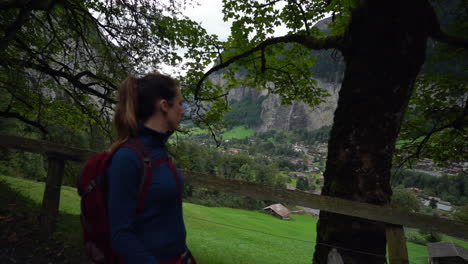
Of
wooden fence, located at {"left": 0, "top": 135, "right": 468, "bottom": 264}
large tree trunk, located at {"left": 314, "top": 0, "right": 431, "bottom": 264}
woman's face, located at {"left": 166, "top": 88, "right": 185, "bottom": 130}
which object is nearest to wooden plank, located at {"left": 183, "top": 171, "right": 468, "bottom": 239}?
wooden fence, located at {"left": 0, "top": 135, "right": 468, "bottom": 264}

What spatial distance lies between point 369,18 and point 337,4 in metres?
2.05

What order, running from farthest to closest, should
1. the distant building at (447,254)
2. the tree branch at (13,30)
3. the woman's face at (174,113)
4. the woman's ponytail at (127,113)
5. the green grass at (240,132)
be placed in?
the green grass at (240,132)
the distant building at (447,254)
the tree branch at (13,30)
the woman's face at (174,113)
the woman's ponytail at (127,113)

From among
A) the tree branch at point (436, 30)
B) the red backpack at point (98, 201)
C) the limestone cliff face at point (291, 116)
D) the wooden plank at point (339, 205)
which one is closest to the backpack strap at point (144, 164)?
the red backpack at point (98, 201)

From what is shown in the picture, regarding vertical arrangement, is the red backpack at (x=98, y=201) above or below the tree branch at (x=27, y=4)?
below

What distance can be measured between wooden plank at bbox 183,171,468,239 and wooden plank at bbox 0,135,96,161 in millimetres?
1304

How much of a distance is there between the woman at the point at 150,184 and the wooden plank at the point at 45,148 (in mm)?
1768

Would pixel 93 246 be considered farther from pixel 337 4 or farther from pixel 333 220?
pixel 337 4

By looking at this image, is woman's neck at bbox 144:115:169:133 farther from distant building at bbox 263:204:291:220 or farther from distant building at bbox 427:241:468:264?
distant building at bbox 263:204:291:220

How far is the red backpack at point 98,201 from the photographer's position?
100 centimetres

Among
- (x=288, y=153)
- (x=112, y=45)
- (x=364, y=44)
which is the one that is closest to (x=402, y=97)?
(x=364, y=44)

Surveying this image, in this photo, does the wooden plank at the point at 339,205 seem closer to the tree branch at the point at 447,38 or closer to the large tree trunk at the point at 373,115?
the large tree trunk at the point at 373,115

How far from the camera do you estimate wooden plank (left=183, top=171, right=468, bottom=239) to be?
1962 mm

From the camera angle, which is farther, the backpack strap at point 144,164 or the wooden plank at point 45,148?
the wooden plank at point 45,148

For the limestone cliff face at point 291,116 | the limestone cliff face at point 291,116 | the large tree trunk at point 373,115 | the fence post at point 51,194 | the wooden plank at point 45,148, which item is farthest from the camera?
the limestone cliff face at point 291,116
